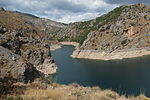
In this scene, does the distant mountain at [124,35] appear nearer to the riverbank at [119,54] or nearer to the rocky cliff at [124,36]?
the rocky cliff at [124,36]

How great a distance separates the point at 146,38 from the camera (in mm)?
145375

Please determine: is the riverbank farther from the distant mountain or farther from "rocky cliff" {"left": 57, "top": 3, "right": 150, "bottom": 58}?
the distant mountain

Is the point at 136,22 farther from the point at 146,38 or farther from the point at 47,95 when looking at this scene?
the point at 47,95

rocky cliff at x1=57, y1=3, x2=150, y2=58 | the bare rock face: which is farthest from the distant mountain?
the bare rock face

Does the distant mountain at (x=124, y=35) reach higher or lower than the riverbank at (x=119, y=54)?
higher

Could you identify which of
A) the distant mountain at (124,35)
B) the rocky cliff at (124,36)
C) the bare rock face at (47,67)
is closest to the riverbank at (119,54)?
the rocky cliff at (124,36)

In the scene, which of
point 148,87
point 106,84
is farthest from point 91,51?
point 148,87

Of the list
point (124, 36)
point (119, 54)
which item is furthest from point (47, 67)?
point (124, 36)

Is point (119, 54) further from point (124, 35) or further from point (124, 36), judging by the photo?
point (124, 35)

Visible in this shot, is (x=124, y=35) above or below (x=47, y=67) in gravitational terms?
above

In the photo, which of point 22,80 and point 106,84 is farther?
point 106,84

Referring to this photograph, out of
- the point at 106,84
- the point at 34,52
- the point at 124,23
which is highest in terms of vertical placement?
the point at 124,23

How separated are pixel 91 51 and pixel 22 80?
443ft

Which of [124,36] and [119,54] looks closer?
[119,54]
